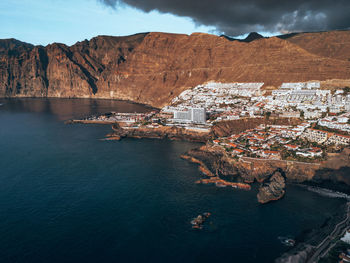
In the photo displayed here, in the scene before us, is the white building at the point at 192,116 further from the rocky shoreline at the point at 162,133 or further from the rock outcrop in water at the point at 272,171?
the rock outcrop in water at the point at 272,171

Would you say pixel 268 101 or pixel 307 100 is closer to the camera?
pixel 307 100

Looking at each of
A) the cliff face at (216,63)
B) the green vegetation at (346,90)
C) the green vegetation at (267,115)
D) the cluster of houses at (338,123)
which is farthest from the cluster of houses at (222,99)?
the green vegetation at (346,90)

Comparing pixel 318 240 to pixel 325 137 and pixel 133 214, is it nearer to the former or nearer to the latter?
pixel 133 214

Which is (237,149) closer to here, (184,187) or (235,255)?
(184,187)

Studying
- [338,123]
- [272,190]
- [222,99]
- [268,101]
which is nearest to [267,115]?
[268,101]

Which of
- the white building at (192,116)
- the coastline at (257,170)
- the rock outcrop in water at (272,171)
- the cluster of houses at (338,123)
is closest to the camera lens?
the rock outcrop in water at (272,171)

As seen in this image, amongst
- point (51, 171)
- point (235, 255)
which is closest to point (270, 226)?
point (235, 255)
